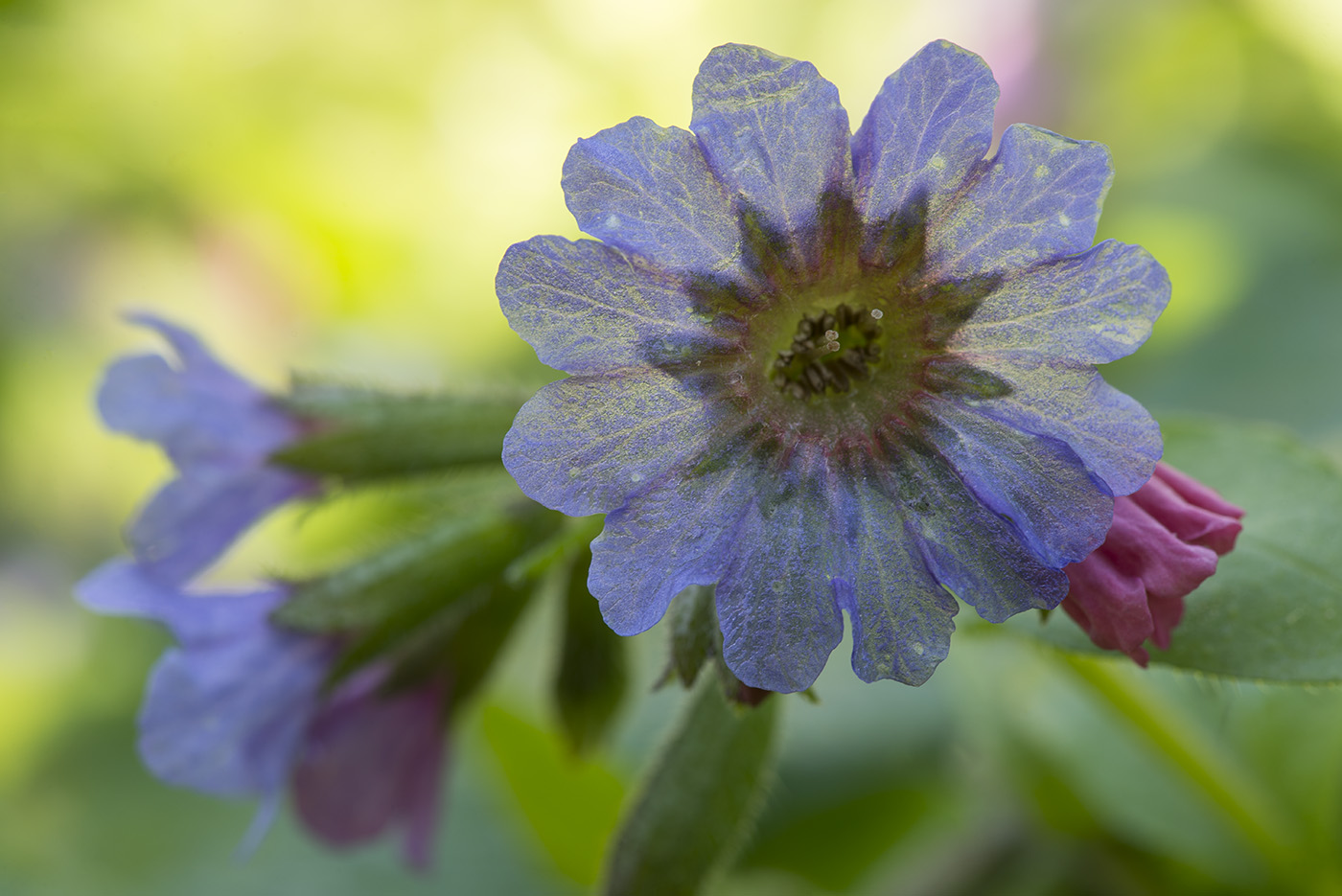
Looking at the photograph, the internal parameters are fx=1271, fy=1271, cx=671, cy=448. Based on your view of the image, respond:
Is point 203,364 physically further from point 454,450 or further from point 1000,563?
point 1000,563

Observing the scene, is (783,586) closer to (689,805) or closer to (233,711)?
(689,805)

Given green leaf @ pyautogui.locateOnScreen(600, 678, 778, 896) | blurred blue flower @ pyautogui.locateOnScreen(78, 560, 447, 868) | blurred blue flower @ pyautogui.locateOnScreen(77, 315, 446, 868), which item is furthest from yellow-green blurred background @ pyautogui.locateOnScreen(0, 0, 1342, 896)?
green leaf @ pyautogui.locateOnScreen(600, 678, 778, 896)

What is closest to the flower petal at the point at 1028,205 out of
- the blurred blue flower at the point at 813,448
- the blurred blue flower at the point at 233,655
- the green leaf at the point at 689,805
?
the blurred blue flower at the point at 813,448

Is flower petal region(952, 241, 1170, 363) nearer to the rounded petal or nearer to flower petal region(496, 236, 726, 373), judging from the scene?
flower petal region(496, 236, 726, 373)

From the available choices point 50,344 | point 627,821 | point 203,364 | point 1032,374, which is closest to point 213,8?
point 50,344

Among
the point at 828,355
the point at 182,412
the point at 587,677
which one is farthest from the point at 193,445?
the point at 828,355

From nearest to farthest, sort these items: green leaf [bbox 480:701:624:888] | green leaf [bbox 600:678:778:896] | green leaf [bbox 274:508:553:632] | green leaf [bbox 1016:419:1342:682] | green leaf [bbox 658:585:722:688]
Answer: green leaf [bbox 658:585:722:688] → green leaf [bbox 1016:419:1342:682] → green leaf [bbox 600:678:778:896] → green leaf [bbox 274:508:553:632] → green leaf [bbox 480:701:624:888]
